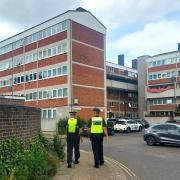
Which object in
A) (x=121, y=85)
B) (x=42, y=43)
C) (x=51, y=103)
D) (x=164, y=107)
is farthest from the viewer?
(x=121, y=85)

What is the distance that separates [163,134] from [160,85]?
52540 mm

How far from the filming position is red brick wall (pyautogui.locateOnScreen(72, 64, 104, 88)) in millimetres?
49344

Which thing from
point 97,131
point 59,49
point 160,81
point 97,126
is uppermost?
point 59,49

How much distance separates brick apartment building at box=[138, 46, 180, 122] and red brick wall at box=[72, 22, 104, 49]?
19484 millimetres

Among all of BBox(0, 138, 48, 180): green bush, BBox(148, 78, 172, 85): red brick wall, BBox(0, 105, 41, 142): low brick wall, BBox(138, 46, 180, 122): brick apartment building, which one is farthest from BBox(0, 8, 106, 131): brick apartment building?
BBox(0, 138, 48, 180): green bush

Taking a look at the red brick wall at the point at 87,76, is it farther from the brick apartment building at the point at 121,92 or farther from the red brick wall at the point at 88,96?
the brick apartment building at the point at 121,92

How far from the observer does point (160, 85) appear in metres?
75.1

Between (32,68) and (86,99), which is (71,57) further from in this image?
(32,68)

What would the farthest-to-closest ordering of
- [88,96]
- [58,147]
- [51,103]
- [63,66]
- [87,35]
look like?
[87,35], [88,96], [51,103], [63,66], [58,147]

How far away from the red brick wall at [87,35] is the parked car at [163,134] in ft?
91.0

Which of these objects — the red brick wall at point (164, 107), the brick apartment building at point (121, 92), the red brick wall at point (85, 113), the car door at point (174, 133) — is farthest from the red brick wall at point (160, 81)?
the car door at point (174, 133)

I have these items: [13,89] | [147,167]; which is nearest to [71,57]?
[13,89]

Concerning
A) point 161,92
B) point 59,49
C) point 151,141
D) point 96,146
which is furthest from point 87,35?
point 96,146

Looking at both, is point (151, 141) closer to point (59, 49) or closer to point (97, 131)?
point (97, 131)
